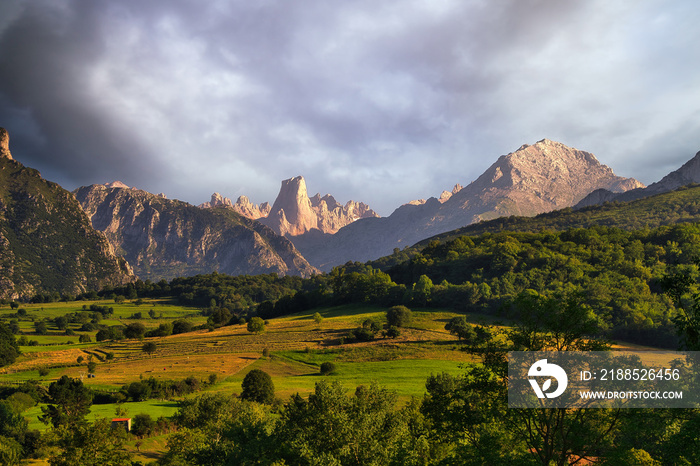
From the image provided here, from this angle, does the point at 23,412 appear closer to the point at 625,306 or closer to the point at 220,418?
the point at 220,418

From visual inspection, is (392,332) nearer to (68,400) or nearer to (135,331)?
(68,400)

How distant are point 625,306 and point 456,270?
57.5m

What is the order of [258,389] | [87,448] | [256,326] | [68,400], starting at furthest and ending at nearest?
1. [256,326]
2. [258,389]
3. [68,400]
4. [87,448]

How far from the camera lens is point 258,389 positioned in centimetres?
5584

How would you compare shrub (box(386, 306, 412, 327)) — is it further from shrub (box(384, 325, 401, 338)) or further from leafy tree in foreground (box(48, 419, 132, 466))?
leafy tree in foreground (box(48, 419, 132, 466))

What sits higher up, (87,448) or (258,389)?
(87,448)

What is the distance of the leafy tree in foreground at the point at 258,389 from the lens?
55000 millimetres

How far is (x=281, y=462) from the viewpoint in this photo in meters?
27.3

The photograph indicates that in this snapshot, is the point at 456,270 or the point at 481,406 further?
the point at 456,270

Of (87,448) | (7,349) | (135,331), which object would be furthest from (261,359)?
(87,448)

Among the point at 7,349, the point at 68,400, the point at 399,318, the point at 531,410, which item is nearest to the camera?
the point at 531,410

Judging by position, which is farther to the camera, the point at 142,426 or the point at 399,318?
the point at 399,318

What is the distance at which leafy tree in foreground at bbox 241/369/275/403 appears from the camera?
55.0 m


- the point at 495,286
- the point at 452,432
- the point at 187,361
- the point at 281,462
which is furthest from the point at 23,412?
the point at 495,286
